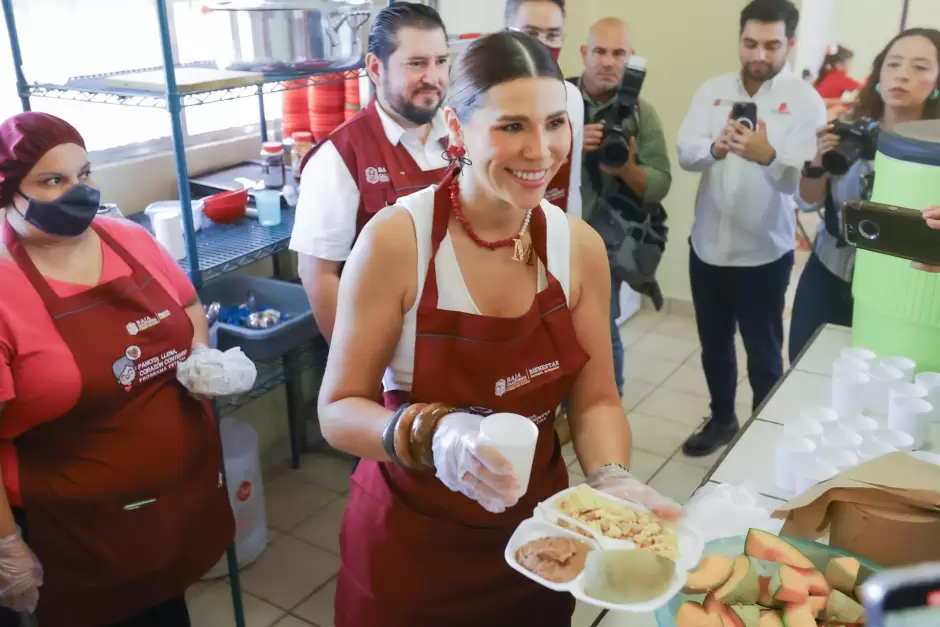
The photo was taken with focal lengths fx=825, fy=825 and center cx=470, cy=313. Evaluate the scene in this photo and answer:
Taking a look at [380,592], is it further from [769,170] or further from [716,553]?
[769,170]

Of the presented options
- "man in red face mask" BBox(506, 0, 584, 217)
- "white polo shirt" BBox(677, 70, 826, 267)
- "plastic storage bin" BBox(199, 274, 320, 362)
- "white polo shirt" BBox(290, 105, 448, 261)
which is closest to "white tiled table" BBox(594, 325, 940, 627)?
"white polo shirt" BBox(677, 70, 826, 267)

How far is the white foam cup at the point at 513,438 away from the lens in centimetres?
108

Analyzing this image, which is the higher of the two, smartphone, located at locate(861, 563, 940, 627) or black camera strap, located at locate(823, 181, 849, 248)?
smartphone, located at locate(861, 563, 940, 627)

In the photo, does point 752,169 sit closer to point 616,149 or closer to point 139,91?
point 616,149

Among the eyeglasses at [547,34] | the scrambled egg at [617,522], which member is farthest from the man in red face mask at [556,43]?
the scrambled egg at [617,522]

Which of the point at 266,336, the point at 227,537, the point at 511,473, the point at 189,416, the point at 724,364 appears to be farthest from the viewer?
Result: the point at 724,364

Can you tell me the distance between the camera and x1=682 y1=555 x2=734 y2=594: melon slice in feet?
3.43

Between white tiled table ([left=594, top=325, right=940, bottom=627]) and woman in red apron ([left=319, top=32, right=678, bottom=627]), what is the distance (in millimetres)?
210

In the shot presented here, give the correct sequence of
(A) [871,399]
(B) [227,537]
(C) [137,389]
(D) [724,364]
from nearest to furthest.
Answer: (A) [871,399] → (C) [137,389] → (B) [227,537] → (D) [724,364]

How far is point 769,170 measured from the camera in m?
2.83

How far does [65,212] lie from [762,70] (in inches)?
88.4

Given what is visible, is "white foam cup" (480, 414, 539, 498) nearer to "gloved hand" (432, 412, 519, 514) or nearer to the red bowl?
"gloved hand" (432, 412, 519, 514)

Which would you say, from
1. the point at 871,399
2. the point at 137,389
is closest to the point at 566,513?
the point at 871,399

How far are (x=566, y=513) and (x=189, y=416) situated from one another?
113cm
